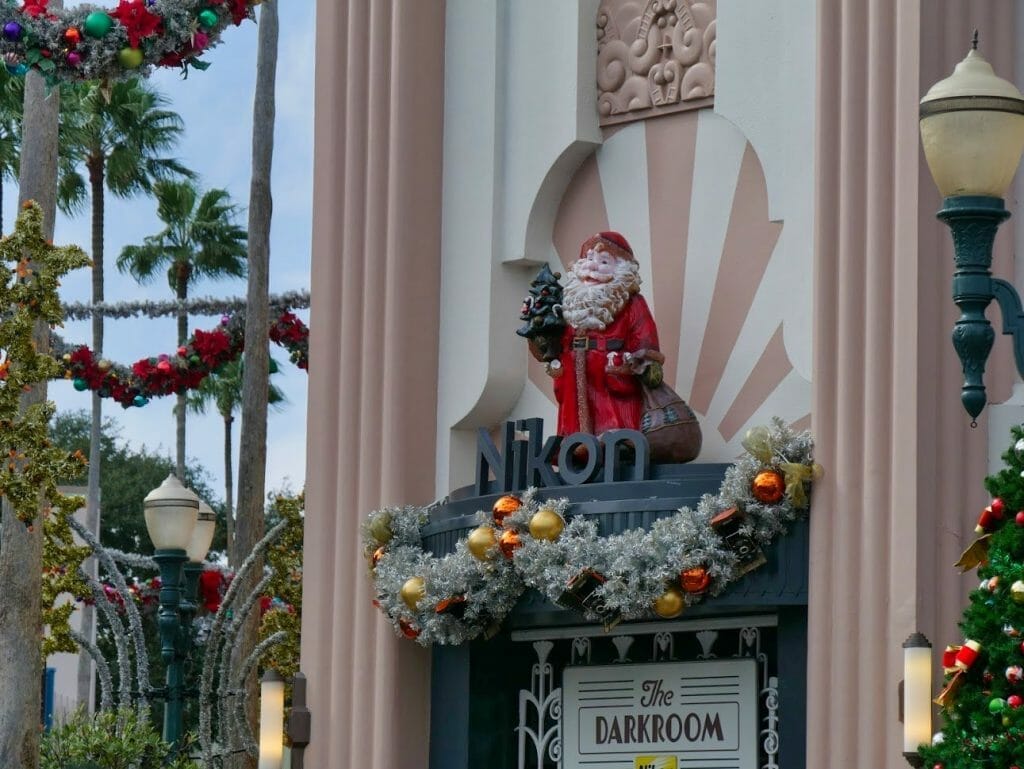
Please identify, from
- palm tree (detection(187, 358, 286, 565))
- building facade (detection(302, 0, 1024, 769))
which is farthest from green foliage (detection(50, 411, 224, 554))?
building facade (detection(302, 0, 1024, 769))

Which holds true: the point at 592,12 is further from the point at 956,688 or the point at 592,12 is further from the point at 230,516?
the point at 230,516

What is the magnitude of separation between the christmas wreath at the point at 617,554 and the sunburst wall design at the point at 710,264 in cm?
95

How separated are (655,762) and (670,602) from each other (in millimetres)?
1391

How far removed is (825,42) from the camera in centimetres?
1223

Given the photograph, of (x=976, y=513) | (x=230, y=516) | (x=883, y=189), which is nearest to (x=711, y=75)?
(x=883, y=189)

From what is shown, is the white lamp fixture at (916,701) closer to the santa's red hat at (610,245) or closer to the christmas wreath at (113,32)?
the santa's red hat at (610,245)

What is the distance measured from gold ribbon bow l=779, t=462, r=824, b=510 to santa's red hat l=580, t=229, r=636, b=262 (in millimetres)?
1925

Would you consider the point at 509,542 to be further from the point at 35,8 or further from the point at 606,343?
the point at 35,8

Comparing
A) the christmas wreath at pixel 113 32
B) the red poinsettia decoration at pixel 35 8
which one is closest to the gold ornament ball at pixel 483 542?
the christmas wreath at pixel 113 32

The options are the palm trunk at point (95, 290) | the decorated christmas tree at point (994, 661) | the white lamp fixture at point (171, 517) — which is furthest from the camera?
the palm trunk at point (95, 290)

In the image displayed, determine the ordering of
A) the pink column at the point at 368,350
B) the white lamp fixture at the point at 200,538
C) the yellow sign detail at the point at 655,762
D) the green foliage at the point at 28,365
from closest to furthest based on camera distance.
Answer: the yellow sign detail at the point at 655,762 < the pink column at the point at 368,350 < the green foliage at the point at 28,365 < the white lamp fixture at the point at 200,538

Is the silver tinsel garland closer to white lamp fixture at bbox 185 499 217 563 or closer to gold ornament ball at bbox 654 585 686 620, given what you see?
white lamp fixture at bbox 185 499 217 563

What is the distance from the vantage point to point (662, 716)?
13.0 m

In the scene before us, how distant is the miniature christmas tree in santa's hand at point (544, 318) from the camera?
521 inches
